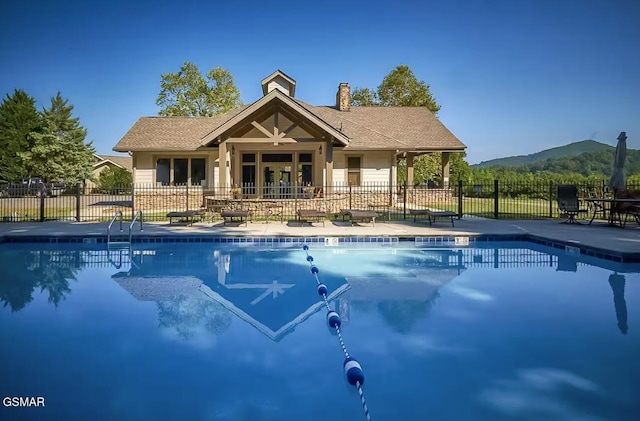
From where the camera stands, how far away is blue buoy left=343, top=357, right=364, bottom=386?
4047 millimetres

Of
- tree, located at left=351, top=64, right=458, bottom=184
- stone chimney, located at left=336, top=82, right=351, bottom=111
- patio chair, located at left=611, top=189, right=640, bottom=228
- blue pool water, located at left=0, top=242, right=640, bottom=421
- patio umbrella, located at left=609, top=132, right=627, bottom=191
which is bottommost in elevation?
blue pool water, located at left=0, top=242, right=640, bottom=421

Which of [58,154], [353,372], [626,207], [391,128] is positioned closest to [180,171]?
[391,128]

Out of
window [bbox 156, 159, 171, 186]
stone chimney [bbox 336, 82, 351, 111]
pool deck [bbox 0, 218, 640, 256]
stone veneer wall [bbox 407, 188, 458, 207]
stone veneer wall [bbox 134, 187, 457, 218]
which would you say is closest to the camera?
pool deck [bbox 0, 218, 640, 256]

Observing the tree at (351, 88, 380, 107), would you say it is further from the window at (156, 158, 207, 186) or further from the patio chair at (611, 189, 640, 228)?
the patio chair at (611, 189, 640, 228)

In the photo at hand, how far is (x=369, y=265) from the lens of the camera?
959cm

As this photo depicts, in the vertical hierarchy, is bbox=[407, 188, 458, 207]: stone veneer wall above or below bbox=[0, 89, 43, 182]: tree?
below

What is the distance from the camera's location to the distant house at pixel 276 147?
19.9 metres

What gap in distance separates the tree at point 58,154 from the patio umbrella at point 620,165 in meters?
46.0

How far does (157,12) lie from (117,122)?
21.0 metres

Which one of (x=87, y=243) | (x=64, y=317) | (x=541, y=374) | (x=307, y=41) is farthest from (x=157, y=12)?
(x=541, y=374)

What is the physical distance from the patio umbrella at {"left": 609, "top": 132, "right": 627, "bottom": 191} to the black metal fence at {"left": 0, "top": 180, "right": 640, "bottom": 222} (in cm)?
185

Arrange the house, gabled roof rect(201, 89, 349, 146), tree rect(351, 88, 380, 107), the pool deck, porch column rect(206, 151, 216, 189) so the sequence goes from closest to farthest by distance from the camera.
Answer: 1. the pool deck
2. gabled roof rect(201, 89, 349, 146)
3. the house
4. porch column rect(206, 151, 216, 189)
5. tree rect(351, 88, 380, 107)

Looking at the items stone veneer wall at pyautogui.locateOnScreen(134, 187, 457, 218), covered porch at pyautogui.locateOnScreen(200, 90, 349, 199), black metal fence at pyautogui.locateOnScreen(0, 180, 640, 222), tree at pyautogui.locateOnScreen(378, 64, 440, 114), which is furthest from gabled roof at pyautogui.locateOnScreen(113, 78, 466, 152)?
tree at pyautogui.locateOnScreen(378, 64, 440, 114)

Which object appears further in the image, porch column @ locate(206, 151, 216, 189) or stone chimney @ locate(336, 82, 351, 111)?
stone chimney @ locate(336, 82, 351, 111)
